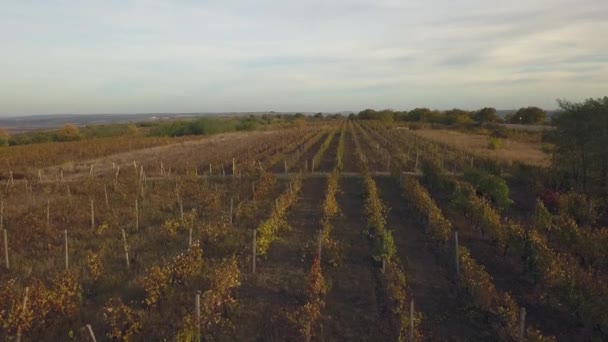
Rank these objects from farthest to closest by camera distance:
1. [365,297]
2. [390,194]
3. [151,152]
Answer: [151,152] → [390,194] → [365,297]

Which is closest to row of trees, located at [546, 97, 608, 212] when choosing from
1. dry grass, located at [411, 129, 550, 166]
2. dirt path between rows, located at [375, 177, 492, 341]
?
dry grass, located at [411, 129, 550, 166]

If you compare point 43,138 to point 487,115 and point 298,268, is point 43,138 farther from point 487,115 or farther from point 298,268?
point 487,115

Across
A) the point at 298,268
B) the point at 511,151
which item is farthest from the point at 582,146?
the point at 511,151

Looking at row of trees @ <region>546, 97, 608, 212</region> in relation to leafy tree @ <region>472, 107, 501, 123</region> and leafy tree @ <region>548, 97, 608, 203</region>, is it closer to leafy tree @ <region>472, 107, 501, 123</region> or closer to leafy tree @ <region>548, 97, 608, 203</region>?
leafy tree @ <region>548, 97, 608, 203</region>

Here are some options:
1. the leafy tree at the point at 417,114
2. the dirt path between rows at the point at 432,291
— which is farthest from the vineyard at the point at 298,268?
the leafy tree at the point at 417,114

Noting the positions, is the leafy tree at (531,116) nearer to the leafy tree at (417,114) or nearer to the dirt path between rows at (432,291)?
the leafy tree at (417,114)

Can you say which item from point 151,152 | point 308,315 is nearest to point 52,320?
point 308,315

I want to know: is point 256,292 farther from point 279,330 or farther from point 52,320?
point 52,320
